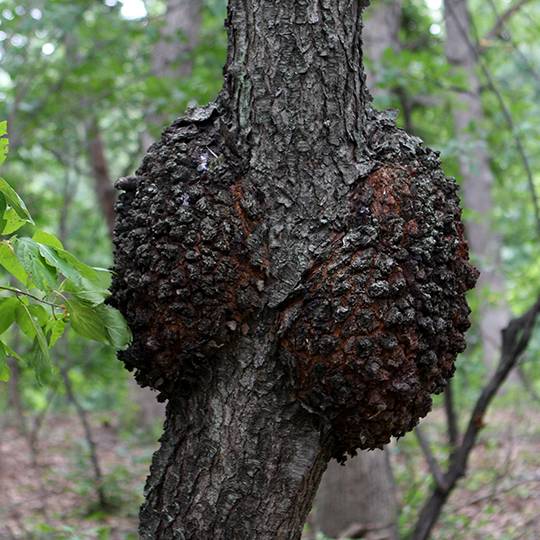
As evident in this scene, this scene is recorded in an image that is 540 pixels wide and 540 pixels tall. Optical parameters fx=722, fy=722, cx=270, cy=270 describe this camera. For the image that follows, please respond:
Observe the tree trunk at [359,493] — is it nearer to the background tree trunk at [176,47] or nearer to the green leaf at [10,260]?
the background tree trunk at [176,47]

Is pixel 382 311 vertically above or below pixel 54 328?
below

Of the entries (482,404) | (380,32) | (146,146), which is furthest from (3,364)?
(380,32)

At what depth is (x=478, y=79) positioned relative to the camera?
992 cm

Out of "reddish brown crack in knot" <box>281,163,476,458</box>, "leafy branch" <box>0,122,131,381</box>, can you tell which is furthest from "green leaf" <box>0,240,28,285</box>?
"reddish brown crack in knot" <box>281,163,476,458</box>

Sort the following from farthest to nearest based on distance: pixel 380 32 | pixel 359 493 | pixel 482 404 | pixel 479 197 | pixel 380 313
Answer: pixel 479 197 → pixel 380 32 → pixel 359 493 → pixel 482 404 → pixel 380 313

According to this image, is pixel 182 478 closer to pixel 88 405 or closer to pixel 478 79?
pixel 478 79

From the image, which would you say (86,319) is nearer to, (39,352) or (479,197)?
(39,352)

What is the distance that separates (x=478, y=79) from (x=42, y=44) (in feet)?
20.8

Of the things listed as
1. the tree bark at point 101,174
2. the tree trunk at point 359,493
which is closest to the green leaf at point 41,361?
the tree trunk at point 359,493

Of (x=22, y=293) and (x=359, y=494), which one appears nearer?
(x=22, y=293)

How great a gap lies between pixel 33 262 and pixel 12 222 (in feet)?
0.49

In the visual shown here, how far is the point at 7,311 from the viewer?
167 cm

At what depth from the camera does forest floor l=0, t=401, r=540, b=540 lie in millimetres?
5148

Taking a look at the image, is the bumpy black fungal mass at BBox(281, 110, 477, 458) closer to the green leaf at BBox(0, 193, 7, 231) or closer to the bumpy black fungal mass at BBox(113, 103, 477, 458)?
the bumpy black fungal mass at BBox(113, 103, 477, 458)
